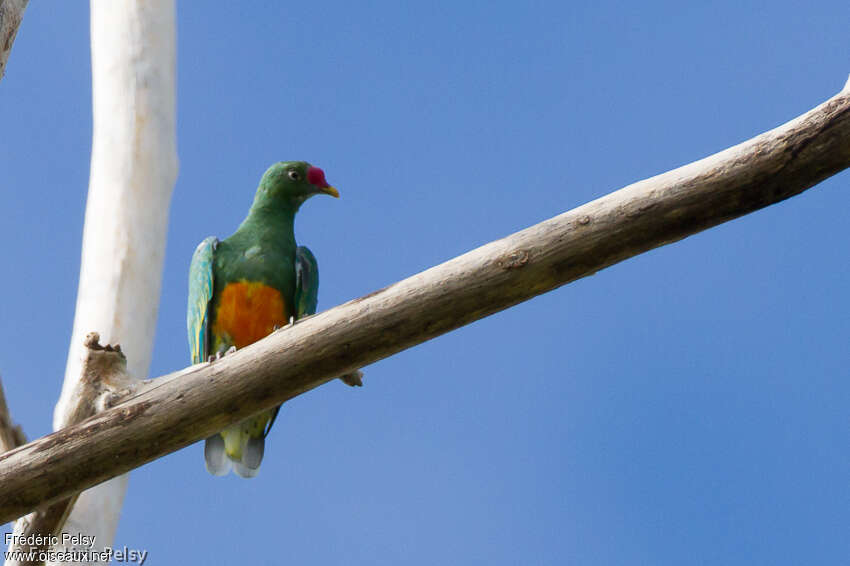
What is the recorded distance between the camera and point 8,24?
3.78 metres

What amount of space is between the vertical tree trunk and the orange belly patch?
0.45 metres

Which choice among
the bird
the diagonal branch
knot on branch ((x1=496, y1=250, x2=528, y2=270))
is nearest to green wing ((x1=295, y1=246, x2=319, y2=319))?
the bird

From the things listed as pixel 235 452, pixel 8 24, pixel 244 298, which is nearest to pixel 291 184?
pixel 244 298

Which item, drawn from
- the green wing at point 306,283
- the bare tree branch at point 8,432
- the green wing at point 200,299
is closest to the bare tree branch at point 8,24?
the bare tree branch at point 8,432

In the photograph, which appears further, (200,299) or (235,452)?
(200,299)

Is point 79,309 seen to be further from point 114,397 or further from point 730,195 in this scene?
point 730,195

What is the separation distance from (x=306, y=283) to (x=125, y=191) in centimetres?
114

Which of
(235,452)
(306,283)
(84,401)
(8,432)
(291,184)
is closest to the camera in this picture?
(84,401)

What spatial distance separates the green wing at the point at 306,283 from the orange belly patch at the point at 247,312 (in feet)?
0.37

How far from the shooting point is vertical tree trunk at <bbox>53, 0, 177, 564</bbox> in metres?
5.09

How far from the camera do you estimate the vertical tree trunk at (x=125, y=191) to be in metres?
5.09

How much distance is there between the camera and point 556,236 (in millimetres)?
2955

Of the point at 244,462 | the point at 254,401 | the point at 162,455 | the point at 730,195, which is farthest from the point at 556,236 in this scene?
the point at 244,462

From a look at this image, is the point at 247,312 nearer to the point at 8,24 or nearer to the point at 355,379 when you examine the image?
the point at 355,379
